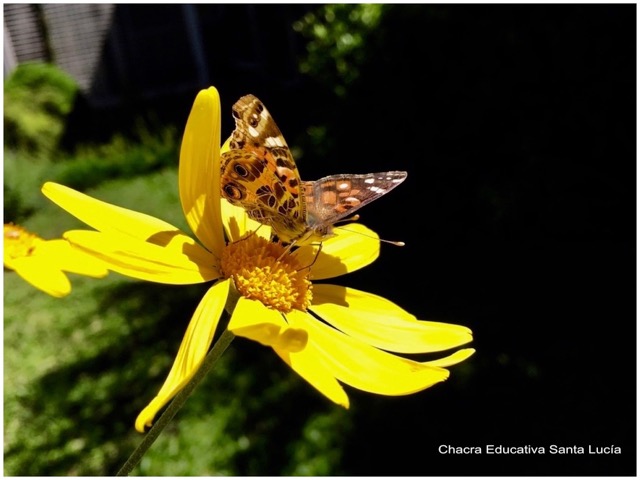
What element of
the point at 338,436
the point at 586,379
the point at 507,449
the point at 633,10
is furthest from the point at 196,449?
the point at 633,10

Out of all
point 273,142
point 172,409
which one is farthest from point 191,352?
point 273,142

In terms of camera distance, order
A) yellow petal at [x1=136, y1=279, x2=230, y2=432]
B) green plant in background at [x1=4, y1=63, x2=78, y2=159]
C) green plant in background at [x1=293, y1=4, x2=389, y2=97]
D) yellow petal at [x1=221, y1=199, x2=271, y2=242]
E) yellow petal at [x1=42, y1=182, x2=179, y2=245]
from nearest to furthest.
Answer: yellow petal at [x1=136, y1=279, x2=230, y2=432] → yellow petal at [x1=42, y1=182, x2=179, y2=245] → yellow petal at [x1=221, y1=199, x2=271, y2=242] → green plant in background at [x1=293, y1=4, x2=389, y2=97] → green plant in background at [x1=4, y1=63, x2=78, y2=159]

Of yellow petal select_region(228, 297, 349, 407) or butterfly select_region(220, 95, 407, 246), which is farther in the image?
butterfly select_region(220, 95, 407, 246)

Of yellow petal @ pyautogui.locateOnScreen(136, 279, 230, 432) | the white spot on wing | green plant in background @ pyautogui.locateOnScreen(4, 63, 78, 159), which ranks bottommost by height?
green plant in background @ pyautogui.locateOnScreen(4, 63, 78, 159)

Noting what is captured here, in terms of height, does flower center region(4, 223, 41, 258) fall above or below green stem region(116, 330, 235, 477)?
below

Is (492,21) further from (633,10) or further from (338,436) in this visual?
(338,436)

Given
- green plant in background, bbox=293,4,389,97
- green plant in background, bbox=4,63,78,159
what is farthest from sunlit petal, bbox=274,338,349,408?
green plant in background, bbox=4,63,78,159

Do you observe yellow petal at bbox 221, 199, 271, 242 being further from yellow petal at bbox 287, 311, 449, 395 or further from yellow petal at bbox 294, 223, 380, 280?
yellow petal at bbox 287, 311, 449, 395
